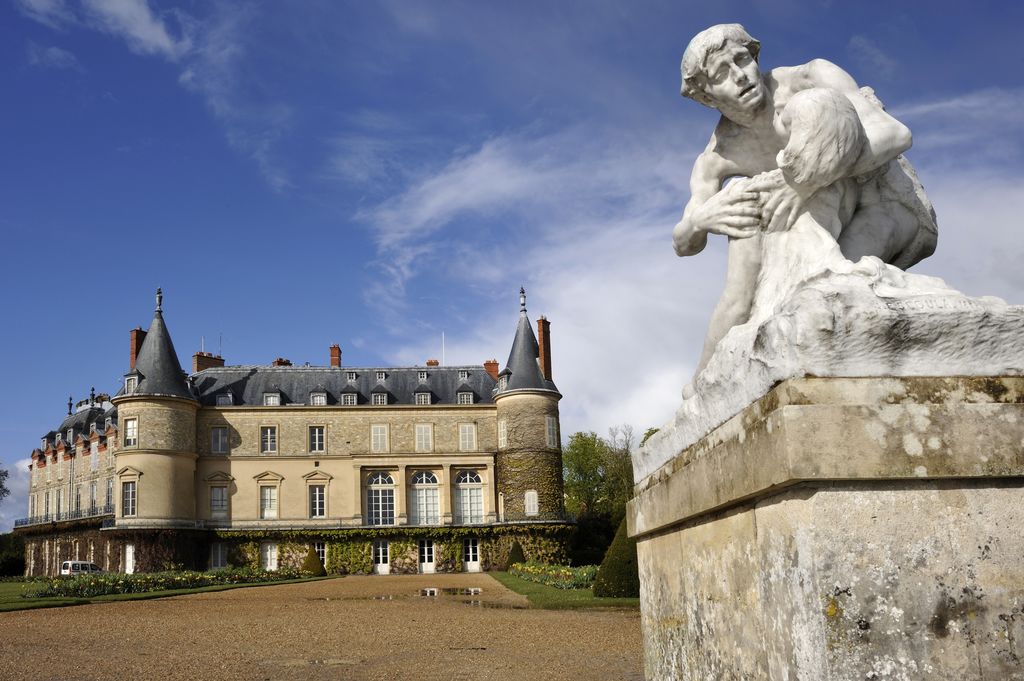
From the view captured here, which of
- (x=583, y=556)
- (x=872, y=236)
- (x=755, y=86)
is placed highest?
(x=755, y=86)

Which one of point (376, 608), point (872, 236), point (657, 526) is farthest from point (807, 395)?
point (376, 608)

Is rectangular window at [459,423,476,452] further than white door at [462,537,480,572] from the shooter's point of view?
Yes

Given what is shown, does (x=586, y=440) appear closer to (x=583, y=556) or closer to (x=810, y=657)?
(x=583, y=556)

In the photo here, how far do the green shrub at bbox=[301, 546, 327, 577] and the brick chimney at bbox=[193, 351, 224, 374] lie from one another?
10414 mm

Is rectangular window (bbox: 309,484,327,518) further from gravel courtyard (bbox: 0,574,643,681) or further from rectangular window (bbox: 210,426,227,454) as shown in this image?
gravel courtyard (bbox: 0,574,643,681)

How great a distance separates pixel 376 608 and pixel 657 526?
47.6 ft

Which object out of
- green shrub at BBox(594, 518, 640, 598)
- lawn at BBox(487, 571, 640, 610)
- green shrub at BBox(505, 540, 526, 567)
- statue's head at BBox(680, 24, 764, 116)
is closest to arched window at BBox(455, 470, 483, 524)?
green shrub at BBox(505, 540, 526, 567)

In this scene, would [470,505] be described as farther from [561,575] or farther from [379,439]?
[561,575]

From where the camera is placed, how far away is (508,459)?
37.8 meters

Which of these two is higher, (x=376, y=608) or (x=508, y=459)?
(x=508, y=459)

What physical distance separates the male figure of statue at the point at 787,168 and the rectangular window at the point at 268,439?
37185 mm

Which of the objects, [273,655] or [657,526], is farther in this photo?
[273,655]

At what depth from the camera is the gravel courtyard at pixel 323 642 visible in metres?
8.23

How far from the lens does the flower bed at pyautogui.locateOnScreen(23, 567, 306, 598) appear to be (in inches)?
831
